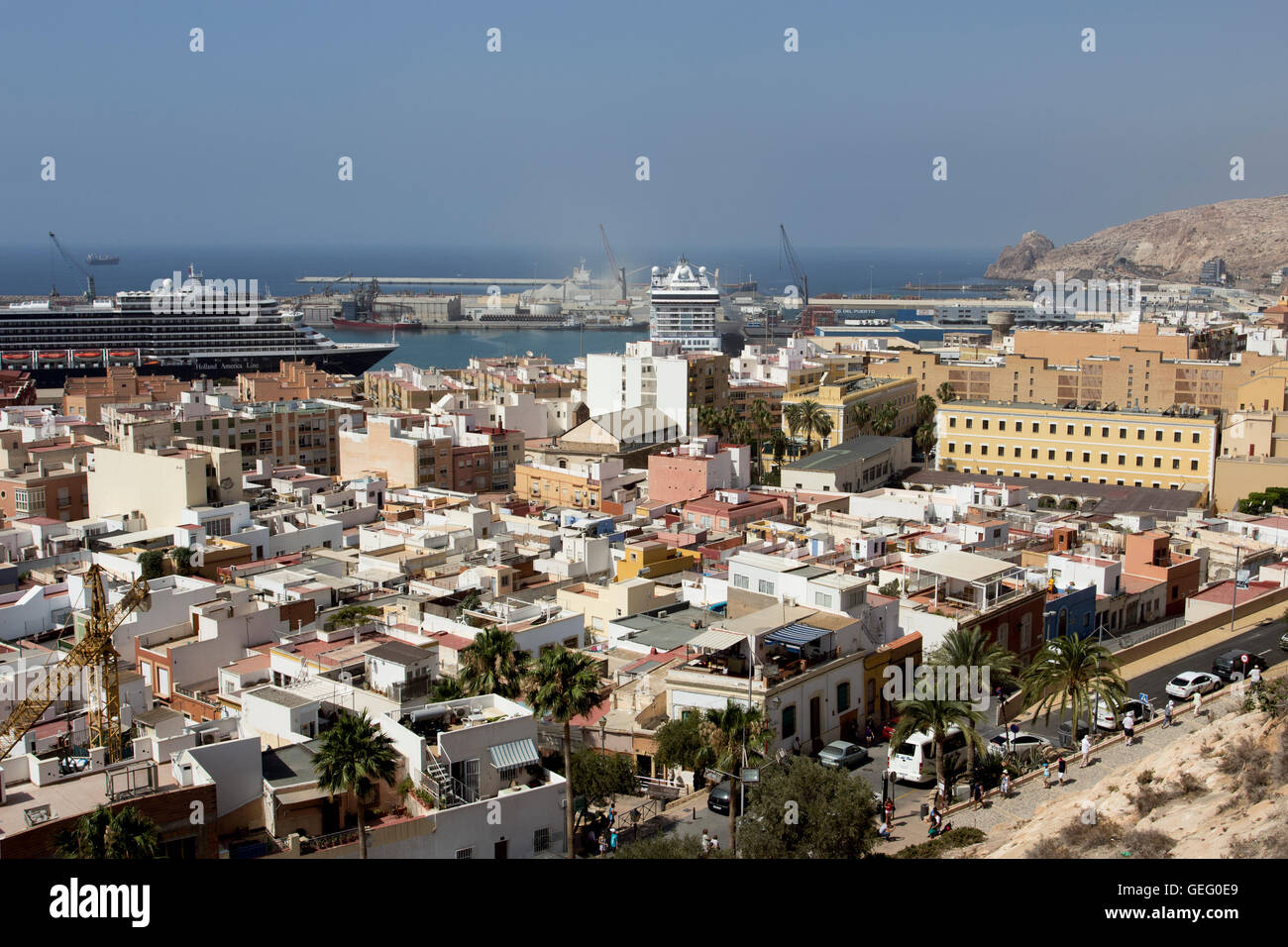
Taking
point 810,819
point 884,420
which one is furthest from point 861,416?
point 810,819

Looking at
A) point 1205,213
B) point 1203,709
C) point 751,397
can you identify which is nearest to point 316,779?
point 1203,709

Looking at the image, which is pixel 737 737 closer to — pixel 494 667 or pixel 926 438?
pixel 494 667

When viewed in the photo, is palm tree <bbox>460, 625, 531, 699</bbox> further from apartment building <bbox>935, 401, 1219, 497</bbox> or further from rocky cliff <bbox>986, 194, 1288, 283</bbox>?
rocky cliff <bbox>986, 194, 1288, 283</bbox>

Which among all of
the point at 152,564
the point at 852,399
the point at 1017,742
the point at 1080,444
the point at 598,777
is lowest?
the point at 1017,742

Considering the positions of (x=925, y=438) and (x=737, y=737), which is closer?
(x=737, y=737)

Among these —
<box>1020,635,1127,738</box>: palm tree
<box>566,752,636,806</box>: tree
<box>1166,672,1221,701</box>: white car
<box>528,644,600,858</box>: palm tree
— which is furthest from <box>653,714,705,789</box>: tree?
<box>1166,672,1221,701</box>: white car

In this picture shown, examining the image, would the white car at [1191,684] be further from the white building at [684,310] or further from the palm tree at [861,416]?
the white building at [684,310]
